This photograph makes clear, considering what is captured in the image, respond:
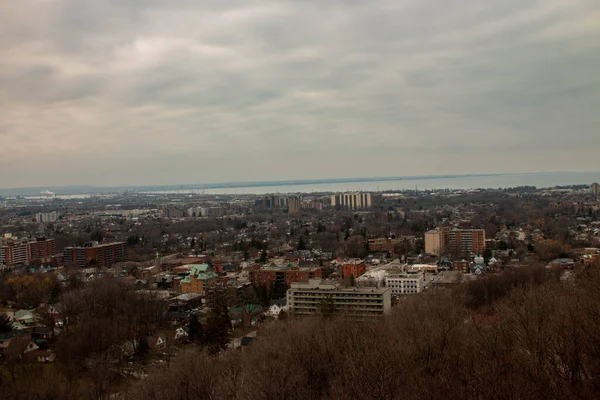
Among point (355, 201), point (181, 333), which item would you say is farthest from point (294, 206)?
point (181, 333)

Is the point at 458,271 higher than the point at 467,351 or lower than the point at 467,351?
lower

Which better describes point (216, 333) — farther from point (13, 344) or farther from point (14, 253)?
point (14, 253)

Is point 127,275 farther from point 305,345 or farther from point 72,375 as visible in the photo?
point 305,345

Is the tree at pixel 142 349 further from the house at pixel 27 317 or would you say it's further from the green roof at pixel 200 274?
the green roof at pixel 200 274

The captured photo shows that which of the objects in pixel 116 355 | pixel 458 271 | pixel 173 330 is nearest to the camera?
pixel 116 355

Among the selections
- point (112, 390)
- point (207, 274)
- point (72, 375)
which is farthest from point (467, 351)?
point (207, 274)

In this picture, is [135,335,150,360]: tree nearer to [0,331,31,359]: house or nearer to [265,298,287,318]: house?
[0,331,31,359]: house
